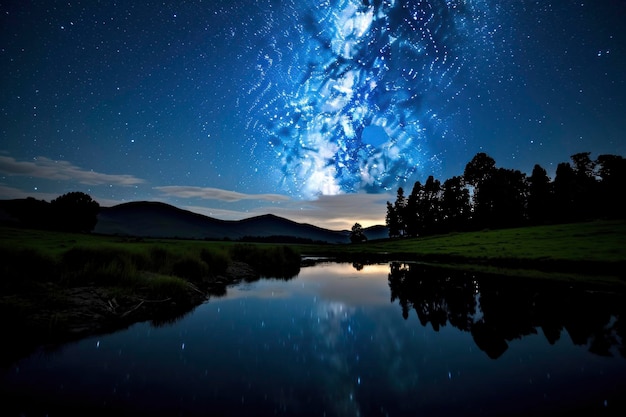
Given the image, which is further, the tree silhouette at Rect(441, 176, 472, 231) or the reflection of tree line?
the tree silhouette at Rect(441, 176, 472, 231)

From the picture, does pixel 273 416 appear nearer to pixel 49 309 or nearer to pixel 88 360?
pixel 88 360

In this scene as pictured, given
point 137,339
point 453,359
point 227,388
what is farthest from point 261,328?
point 453,359

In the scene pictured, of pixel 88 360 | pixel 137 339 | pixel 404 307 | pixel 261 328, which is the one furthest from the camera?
pixel 404 307

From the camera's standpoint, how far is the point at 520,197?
8369 centimetres

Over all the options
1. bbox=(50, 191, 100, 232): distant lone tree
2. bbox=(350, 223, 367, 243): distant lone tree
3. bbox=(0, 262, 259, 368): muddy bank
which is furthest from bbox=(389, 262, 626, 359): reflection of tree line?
bbox=(350, 223, 367, 243): distant lone tree

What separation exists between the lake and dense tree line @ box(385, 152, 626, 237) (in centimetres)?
6829

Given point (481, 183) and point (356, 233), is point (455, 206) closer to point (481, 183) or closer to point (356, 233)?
point (481, 183)

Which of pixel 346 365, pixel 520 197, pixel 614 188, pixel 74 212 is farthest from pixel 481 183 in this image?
pixel 74 212

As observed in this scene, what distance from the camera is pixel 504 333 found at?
35.5 ft

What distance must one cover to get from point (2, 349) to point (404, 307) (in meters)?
15.3

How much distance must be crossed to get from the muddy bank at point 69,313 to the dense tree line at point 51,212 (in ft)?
323

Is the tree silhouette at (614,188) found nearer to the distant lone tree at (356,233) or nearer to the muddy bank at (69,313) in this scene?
the muddy bank at (69,313)

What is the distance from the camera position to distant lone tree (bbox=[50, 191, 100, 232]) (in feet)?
292

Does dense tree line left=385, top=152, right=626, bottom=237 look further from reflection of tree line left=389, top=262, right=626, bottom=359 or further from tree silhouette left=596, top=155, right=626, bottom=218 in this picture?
reflection of tree line left=389, top=262, right=626, bottom=359
